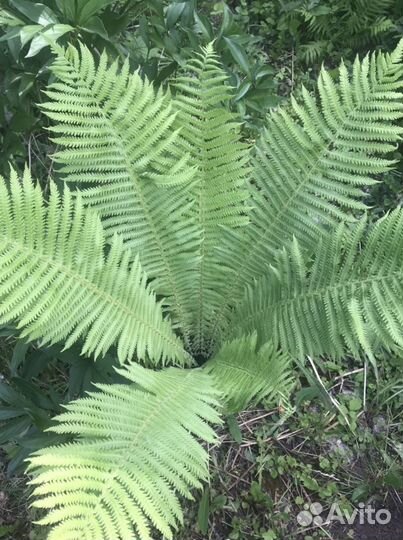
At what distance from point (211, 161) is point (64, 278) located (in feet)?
1.69

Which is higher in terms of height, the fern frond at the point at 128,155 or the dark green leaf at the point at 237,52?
the dark green leaf at the point at 237,52

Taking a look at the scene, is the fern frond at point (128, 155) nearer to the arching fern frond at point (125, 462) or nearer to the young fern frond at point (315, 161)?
the young fern frond at point (315, 161)

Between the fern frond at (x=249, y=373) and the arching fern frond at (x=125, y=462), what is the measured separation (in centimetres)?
6

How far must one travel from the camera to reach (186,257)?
147cm

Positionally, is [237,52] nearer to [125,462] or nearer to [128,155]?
[128,155]

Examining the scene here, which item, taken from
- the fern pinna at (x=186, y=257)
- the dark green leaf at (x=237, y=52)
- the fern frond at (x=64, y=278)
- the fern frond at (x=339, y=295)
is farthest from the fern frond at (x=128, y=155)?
the dark green leaf at (x=237, y=52)

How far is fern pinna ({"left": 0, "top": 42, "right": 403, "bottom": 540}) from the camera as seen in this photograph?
110cm

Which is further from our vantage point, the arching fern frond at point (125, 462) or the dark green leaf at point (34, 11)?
the dark green leaf at point (34, 11)

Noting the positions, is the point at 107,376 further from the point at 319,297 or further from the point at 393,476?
the point at 393,476

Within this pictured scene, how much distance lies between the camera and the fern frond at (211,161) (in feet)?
4.65

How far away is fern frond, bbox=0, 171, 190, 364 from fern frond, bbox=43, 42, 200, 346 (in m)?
0.15

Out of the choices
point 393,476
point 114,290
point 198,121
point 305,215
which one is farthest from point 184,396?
point 393,476

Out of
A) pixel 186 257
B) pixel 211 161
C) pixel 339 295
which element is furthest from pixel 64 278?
pixel 339 295

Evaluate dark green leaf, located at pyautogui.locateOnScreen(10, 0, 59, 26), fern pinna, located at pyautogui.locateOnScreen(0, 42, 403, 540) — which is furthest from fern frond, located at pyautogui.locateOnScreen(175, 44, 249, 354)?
dark green leaf, located at pyautogui.locateOnScreen(10, 0, 59, 26)
